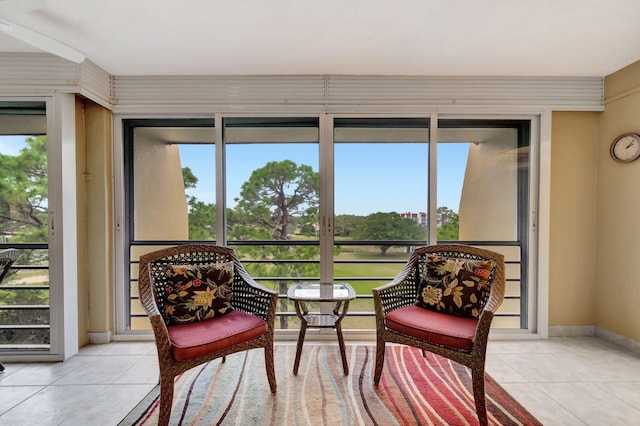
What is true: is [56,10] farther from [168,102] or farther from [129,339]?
[129,339]

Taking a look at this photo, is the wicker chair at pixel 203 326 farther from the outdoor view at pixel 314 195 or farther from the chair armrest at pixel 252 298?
the outdoor view at pixel 314 195

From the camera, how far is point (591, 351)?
8.55 feet

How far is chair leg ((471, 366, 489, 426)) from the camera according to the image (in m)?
1.65

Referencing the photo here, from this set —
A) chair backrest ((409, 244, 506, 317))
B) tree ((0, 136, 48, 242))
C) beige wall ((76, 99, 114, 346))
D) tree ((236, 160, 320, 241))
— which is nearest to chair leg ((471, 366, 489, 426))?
chair backrest ((409, 244, 506, 317))

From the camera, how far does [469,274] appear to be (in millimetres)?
2125

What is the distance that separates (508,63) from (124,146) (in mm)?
3569

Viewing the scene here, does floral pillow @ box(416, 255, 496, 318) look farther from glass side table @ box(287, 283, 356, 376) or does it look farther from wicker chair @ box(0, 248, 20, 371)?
wicker chair @ box(0, 248, 20, 371)

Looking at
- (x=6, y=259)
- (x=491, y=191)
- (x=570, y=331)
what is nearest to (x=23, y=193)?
(x=6, y=259)

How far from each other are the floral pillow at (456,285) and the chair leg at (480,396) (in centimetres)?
43

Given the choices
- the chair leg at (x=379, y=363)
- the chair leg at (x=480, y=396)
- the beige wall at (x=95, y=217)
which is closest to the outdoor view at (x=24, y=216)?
the beige wall at (x=95, y=217)

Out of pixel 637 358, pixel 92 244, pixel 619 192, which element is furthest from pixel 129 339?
pixel 619 192

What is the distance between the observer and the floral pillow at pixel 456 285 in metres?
2.06

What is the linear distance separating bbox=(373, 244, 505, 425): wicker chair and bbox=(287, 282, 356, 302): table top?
232mm

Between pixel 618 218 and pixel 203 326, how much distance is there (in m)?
3.59
